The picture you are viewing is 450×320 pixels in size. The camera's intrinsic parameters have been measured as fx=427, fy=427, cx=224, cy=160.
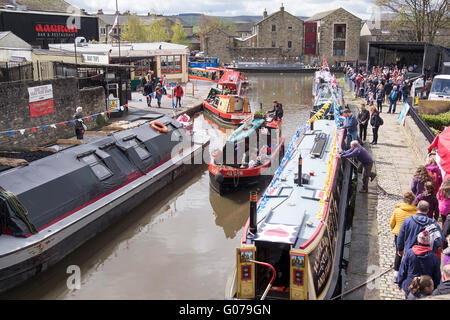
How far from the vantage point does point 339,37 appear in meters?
63.3

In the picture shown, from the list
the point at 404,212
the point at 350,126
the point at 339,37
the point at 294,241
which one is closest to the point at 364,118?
the point at 350,126

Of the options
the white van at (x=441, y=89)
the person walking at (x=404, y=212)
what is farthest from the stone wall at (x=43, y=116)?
the white van at (x=441, y=89)

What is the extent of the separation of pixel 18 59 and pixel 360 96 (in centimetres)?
2180

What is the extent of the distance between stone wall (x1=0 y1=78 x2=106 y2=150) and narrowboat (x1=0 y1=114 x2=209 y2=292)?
10.8 ft

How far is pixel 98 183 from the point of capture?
1081 centimetres

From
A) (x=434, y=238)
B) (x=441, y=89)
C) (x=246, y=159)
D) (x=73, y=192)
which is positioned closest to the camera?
(x=434, y=238)

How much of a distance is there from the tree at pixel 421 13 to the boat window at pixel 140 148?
3038cm

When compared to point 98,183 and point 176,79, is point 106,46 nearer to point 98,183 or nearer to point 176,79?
point 176,79

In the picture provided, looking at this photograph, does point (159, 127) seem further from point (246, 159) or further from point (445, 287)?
point (445, 287)

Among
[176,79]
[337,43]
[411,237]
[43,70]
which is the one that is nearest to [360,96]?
[176,79]

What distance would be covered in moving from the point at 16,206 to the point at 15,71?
10746 mm

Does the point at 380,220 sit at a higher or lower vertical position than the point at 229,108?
lower

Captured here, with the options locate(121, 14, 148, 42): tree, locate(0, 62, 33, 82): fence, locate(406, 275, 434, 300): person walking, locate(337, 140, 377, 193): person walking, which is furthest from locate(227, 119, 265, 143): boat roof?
locate(121, 14, 148, 42): tree

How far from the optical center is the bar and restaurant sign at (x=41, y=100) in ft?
52.2
